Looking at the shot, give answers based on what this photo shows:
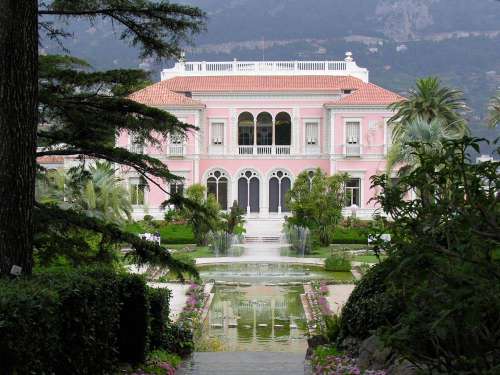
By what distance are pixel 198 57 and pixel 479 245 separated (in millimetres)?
122330

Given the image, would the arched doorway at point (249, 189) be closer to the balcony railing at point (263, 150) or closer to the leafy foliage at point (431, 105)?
the balcony railing at point (263, 150)

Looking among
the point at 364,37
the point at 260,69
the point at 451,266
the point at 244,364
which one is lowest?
the point at 244,364

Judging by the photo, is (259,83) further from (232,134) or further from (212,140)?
(212,140)

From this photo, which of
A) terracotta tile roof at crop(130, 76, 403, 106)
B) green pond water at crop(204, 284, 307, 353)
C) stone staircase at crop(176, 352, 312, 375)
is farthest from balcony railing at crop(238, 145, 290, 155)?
stone staircase at crop(176, 352, 312, 375)

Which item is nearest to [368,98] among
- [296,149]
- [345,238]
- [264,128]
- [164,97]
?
[296,149]

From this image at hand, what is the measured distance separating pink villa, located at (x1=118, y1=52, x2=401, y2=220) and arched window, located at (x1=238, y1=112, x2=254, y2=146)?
5cm

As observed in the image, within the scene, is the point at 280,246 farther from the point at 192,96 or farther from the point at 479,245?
the point at 479,245

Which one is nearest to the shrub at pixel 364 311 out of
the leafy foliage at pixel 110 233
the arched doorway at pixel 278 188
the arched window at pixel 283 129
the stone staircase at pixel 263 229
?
the leafy foliage at pixel 110 233

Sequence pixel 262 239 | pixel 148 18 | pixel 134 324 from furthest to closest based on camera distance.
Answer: pixel 262 239 < pixel 148 18 < pixel 134 324

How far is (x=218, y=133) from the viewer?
45906 mm

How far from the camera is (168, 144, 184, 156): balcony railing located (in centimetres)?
4400

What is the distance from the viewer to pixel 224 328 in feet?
50.9

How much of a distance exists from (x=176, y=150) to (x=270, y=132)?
572 centimetres

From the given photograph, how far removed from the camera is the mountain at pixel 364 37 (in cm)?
12212
